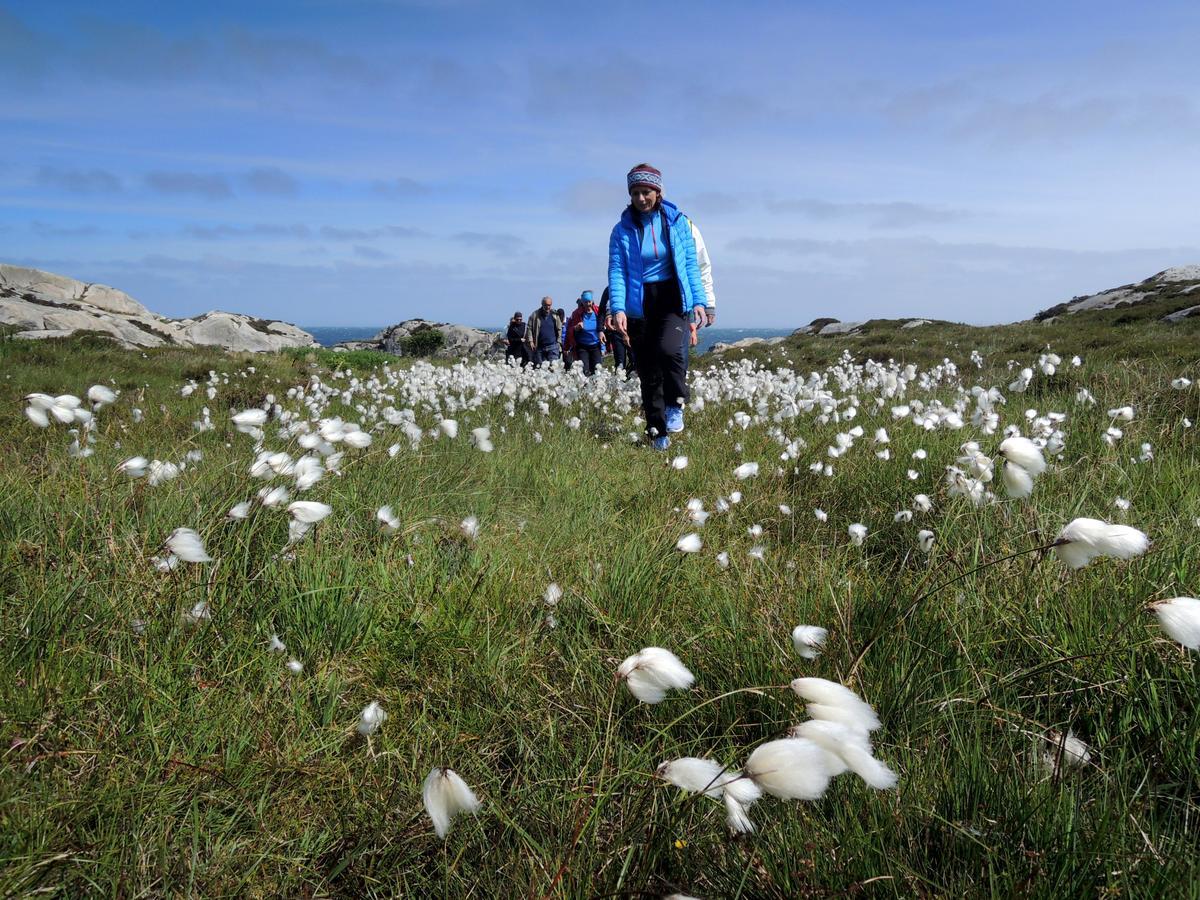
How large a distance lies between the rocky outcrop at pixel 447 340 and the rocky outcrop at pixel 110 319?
483cm

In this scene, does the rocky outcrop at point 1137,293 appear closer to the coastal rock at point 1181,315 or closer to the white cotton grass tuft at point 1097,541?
the coastal rock at point 1181,315

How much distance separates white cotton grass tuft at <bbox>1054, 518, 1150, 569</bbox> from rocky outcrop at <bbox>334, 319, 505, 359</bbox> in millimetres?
38492

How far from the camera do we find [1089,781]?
177 cm

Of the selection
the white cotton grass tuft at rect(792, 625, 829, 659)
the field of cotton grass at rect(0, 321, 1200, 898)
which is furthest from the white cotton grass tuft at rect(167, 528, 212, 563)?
the white cotton grass tuft at rect(792, 625, 829, 659)

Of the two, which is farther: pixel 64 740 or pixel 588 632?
pixel 588 632

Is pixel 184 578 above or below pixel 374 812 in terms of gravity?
above

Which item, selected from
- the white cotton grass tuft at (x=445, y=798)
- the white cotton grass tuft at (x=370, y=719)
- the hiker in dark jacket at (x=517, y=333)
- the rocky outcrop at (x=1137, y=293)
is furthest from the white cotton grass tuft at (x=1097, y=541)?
the rocky outcrop at (x=1137, y=293)

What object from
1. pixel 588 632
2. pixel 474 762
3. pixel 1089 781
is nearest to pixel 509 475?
pixel 588 632

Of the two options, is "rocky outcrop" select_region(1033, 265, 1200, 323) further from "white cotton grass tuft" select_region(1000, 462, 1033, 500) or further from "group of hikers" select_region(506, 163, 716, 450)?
"white cotton grass tuft" select_region(1000, 462, 1033, 500)

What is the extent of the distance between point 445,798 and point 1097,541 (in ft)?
4.84

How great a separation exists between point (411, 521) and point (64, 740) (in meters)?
1.81

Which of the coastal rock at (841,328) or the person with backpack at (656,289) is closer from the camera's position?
the person with backpack at (656,289)

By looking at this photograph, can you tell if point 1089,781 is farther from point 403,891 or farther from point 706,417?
point 706,417

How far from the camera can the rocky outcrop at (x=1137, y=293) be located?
1373 inches
